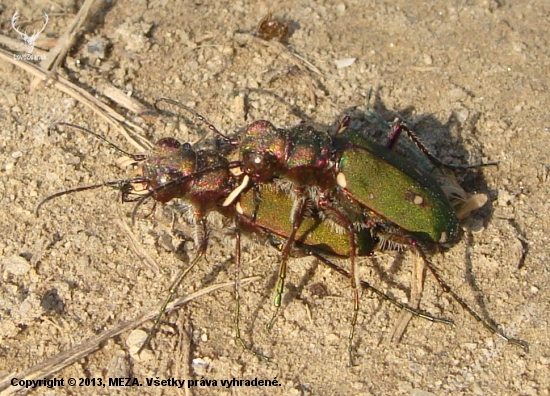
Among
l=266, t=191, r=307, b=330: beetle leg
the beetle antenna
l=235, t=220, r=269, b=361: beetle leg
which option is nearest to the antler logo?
the beetle antenna

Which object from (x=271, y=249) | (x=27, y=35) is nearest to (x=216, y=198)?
(x=271, y=249)

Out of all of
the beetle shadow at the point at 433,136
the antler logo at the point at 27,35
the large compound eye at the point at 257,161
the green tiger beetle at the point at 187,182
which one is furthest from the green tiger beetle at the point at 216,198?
the antler logo at the point at 27,35

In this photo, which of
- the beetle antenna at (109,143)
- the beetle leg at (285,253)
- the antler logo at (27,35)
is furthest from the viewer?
the antler logo at (27,35)

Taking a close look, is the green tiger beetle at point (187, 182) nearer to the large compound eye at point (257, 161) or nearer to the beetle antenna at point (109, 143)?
the beetle antenna at point (109, 143)

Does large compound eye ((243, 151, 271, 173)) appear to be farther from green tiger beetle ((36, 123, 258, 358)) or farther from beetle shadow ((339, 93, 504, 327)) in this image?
beetle shadow ((339, 93, 504, 327))

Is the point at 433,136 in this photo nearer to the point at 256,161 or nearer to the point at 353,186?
the point at 353,186

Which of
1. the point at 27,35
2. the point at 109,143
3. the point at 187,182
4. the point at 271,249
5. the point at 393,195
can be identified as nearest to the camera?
the point at 393,195

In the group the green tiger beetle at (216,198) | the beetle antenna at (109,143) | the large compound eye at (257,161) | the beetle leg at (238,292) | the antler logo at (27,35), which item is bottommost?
the beetle leg at (238,292)
